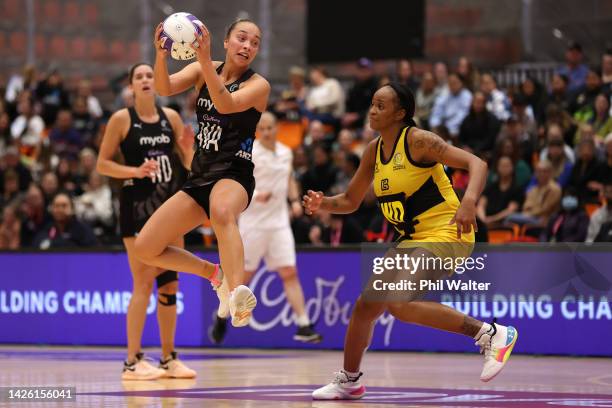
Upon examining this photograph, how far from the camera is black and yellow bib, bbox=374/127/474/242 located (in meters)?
7.57

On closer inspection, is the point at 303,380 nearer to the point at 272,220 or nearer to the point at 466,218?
the point at 466,218

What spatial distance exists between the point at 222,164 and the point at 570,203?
6.11 m

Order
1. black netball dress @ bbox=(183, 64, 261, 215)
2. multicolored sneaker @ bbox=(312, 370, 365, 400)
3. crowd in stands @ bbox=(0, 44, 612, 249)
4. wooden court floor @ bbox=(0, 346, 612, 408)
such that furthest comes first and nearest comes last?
crowd in stands @ bbox=(0, 44, 612, 249), black netball dress @ bbox=(183, 64, 261, 215), multicolored sneaker @ bbox=(312, 370, 365, 400), wooden court floor @ bbox=(0, 346, 612, 408)

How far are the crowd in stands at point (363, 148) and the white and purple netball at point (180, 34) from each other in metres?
3.87

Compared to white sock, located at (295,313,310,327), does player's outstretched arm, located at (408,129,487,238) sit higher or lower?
higher

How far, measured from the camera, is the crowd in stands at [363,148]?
1398cm

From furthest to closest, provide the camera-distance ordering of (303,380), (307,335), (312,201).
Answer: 1. (307,335)
2. (303,380)
3. (312,201)

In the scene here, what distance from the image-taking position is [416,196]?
7.60 meters

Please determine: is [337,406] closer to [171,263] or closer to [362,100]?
[171,263]

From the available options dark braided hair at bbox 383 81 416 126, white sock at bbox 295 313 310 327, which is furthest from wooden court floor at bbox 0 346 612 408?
dark braided hair at bbox 383 81 416 126

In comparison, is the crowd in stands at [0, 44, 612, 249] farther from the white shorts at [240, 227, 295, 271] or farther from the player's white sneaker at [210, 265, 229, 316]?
the player's white sneaker at [210, 265, 229, 316]

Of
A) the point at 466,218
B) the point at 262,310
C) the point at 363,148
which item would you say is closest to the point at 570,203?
the point at 262,310

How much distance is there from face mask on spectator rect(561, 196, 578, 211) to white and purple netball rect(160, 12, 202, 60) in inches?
260

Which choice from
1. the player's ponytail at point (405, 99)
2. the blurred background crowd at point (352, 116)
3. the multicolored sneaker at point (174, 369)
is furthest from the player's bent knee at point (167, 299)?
the player's ponytail at point (405, 99)
